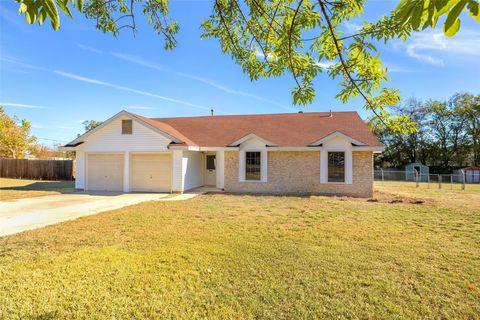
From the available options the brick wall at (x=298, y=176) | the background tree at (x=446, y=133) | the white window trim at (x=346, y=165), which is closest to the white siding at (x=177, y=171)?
the brick wall at (x=298, y=176)

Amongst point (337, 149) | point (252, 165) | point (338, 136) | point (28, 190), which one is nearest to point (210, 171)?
point (252, 165)

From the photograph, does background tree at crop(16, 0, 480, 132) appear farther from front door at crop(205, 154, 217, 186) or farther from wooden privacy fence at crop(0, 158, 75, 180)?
wooden privacy fence at crop(0, 158, 75, 180)

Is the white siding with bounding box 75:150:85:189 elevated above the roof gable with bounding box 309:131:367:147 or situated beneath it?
situated beneath

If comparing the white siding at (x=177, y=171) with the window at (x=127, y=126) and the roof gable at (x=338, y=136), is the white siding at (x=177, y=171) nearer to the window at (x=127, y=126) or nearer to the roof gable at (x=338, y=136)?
the window at (x=127, y=126)

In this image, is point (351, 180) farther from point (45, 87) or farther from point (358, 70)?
point (45, 87)

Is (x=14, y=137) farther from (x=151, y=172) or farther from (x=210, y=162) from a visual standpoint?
(x=210, y=162)

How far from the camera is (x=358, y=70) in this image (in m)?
3.31

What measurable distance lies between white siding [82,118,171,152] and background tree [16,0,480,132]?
11.0 meters

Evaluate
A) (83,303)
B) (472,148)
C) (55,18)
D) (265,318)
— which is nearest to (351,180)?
(265,318)

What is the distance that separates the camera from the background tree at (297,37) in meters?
3.12

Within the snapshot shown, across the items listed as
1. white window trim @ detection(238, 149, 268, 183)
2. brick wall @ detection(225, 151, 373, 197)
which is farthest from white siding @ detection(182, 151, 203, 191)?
white window trim @ detection(238, 149, 268, 183)

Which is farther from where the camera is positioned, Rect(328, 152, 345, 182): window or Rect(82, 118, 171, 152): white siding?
Rect(82, 118, 171, 152): white siding

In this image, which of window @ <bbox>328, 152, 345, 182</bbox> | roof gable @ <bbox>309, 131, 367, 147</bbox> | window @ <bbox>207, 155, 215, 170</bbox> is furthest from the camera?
window @ <bbox>207, 155, 215, 170</bbox>

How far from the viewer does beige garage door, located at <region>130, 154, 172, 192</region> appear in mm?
15400
